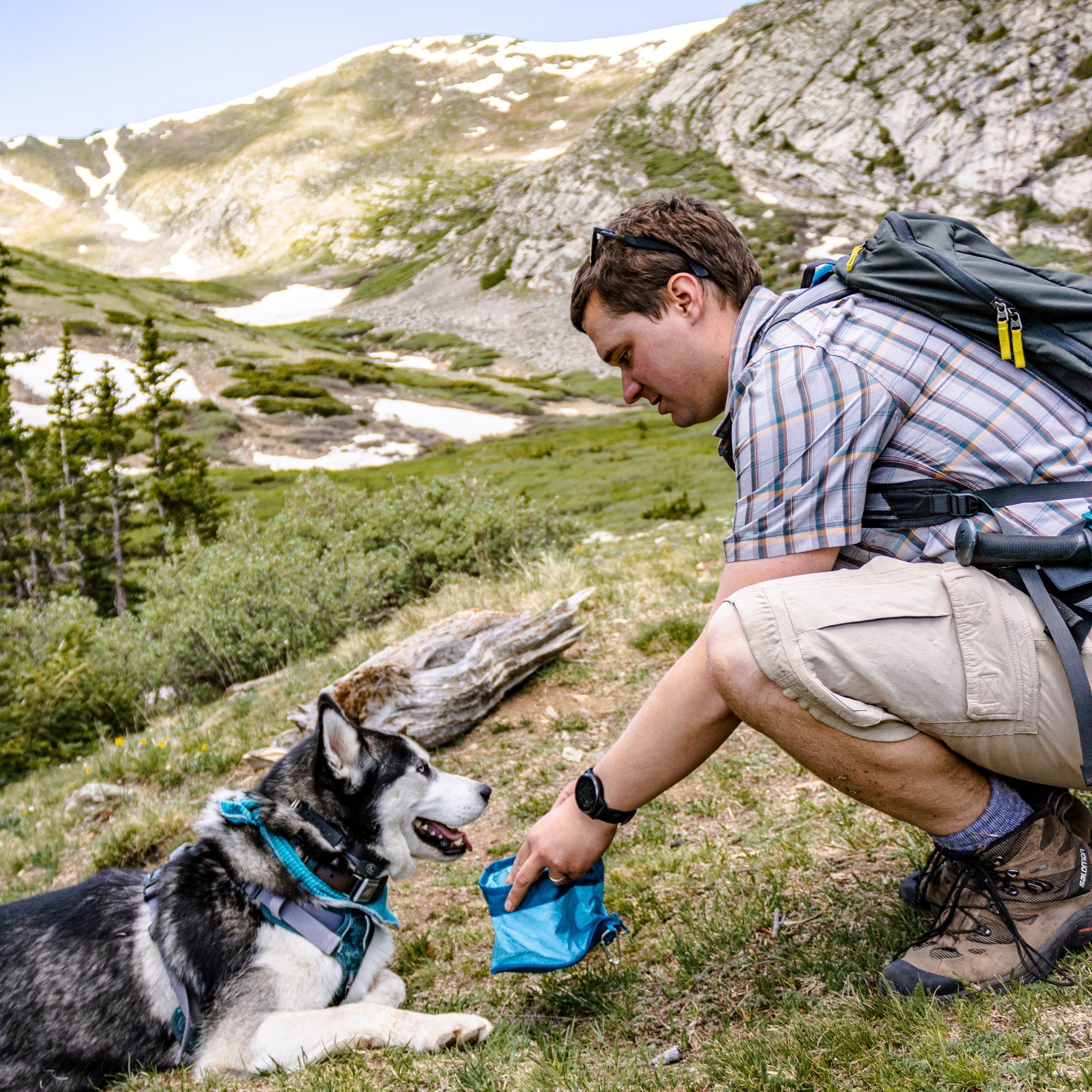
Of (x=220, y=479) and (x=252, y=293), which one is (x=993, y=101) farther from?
(x=252, y=293)

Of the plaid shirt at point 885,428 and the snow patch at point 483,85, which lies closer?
the plaid shirt at point 885,428

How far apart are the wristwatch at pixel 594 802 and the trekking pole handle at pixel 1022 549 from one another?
1279 millimetres

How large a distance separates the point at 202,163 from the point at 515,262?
109483 mm

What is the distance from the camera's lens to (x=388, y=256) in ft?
415

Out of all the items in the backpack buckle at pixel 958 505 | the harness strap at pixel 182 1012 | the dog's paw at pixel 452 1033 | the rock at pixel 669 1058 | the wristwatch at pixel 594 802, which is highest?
the backpack buckle at pixel 958 505

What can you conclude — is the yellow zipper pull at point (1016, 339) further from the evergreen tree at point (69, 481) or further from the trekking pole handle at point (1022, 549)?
the evergreen tree at point (69, 481)

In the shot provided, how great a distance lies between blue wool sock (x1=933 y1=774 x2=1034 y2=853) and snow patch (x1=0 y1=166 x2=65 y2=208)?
214655mm

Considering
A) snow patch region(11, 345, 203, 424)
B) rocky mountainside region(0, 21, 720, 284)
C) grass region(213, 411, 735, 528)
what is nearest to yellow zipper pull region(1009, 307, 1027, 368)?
grass region(213, 411, 735, 528)

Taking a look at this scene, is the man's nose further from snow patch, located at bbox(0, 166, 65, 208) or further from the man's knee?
snow patch, located at bbox(0, 166, 65, 208)

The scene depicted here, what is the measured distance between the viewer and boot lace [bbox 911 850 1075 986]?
254cm

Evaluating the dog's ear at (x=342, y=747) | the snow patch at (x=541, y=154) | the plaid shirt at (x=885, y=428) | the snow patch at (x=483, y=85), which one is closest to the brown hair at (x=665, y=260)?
the plaid shirt at (x=885, y=428)

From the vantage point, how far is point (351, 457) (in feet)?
157

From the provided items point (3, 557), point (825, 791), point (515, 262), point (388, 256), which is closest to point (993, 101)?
point (515, 262)

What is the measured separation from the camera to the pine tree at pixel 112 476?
3238 centimetres
